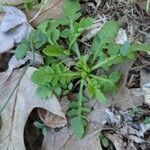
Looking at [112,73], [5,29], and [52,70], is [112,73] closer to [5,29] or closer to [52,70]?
[52,70]

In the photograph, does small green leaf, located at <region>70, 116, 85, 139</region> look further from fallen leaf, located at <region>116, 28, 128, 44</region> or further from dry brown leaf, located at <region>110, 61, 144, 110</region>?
fallen leaf, located at <region>116, 28, 128, 44</region>

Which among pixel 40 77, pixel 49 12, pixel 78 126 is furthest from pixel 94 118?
pixel 49 12

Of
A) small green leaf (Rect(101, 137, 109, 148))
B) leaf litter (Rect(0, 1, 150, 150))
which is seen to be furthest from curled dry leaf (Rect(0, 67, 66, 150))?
small green leaf (Rect(101, 137, 109, 148))

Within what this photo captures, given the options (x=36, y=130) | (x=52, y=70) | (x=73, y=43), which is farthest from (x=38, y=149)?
(x=73, y=43)

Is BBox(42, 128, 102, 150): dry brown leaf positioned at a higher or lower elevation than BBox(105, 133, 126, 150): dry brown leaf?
higher

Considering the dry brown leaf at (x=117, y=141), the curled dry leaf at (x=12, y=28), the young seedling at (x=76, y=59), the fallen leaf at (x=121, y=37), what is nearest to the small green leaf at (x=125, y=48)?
the young seedling at (x=76, y=59)
